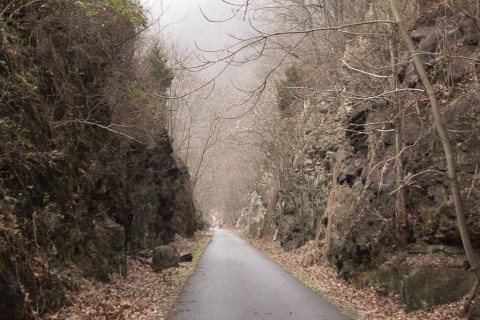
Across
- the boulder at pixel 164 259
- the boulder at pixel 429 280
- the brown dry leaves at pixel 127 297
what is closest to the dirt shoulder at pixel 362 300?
the boulder at pixel 429 280

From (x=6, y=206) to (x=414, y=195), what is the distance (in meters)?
9.33

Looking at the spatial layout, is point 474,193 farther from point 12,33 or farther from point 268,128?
point 268,128

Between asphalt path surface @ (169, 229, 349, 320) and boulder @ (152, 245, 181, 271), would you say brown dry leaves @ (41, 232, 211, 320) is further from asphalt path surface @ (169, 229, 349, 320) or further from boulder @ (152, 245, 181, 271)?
boulder @ (152, 245, 181, 271)

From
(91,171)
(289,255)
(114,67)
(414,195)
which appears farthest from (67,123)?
(289,255)

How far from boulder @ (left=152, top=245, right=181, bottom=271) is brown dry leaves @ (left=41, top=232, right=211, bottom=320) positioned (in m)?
0.88

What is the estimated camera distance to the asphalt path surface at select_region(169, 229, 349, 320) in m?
9.05

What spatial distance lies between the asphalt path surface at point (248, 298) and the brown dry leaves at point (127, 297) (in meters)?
0.39

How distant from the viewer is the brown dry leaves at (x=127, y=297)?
8133mm

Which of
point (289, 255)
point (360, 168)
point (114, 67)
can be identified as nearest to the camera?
point (114, 67)

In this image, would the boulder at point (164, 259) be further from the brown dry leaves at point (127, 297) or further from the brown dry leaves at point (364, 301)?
the brown dry leaves at point (364, 301)

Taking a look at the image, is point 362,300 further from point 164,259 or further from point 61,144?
point 61,144

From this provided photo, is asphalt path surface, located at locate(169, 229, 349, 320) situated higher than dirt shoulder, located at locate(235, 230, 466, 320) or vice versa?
dirt shoulder, located at locate(235, 230, 466, 320)

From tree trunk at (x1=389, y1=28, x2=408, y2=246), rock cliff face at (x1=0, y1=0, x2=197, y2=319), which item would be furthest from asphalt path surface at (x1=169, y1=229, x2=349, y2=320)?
tree trunk at (x1=389, y1=28, x2=408, y2=246)

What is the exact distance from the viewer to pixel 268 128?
26.8 metres
